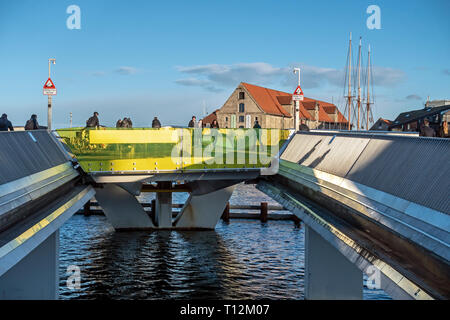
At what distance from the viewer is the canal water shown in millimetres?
19516

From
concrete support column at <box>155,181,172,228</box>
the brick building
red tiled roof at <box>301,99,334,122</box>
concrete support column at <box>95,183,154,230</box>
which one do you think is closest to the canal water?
concrete support column at <box>95,183,154,230</box>

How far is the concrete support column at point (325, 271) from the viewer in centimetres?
1502

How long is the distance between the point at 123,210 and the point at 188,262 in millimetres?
8339

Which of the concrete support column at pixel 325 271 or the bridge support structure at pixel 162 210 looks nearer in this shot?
the concrete support column at pixel 325 271

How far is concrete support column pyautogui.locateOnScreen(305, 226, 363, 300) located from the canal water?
11.3 feet

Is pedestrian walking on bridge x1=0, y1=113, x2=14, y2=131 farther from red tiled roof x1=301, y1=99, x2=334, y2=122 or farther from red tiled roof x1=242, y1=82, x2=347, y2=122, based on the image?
red tiled roof x1=301, y1=99, x2=334, y2=122

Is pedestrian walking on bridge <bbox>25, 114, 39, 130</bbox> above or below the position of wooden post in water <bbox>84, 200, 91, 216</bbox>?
above

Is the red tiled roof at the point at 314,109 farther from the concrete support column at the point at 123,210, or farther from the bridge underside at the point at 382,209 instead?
the bridge underside at the point at 382,209

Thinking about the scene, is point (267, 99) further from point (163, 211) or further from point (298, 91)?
point (298, 91)

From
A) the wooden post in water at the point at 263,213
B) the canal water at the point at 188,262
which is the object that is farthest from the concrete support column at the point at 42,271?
the wooden post in water at the point at 263,213

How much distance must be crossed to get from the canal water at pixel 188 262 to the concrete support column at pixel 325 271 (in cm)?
345

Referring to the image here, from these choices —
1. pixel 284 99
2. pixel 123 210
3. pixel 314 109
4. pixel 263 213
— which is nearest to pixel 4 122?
pixel 123 210

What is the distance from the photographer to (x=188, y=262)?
24.5 meters
